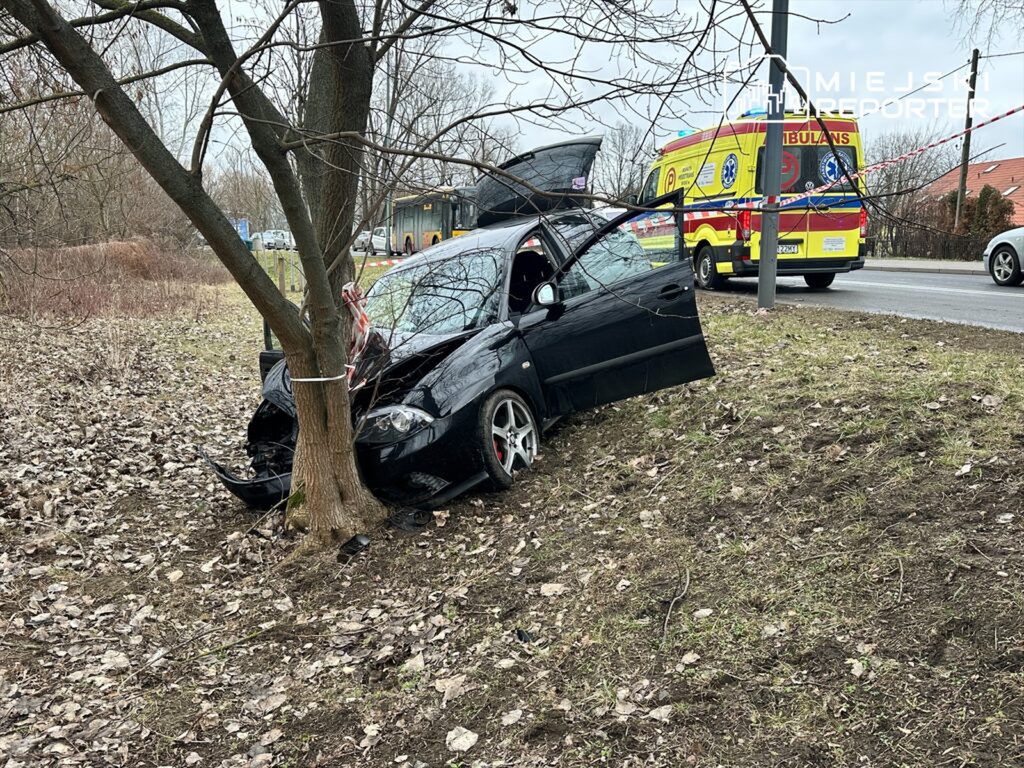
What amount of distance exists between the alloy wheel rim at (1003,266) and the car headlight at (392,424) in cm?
1248

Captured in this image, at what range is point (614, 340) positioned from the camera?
18.9ft

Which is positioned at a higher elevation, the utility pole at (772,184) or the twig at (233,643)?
the utility pole at (772,184)

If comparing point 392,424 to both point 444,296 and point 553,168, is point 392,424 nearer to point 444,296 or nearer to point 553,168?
point 444,296

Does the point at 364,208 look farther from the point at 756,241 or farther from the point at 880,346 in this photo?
the point at 756,241

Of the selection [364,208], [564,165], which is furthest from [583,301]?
[364,208]

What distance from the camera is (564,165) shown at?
20.8 ft

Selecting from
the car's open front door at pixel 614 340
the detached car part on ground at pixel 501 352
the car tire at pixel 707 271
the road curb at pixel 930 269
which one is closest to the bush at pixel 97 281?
the detached car part on ground at pixel 501 352

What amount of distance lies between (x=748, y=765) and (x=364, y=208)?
382cm

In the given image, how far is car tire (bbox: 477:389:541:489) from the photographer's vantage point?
16.6 ft

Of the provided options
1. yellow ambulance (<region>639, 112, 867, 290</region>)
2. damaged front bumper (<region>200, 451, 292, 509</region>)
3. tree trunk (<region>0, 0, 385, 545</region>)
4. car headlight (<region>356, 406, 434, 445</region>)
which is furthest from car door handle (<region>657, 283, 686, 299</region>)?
yellow ambulance (<region>639, 112, 867, 290</region>)

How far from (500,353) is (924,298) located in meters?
9.37

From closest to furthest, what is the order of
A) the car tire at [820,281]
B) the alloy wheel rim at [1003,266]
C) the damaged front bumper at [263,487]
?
1. the damaged front bumper at [263,487]
2. the alloy wheel rim at [1003,266]
3. the car tire at [820,281]

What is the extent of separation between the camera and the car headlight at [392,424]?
4.96 m

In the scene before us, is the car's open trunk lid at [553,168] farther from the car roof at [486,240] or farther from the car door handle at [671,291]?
the car door handle at [671,291]
